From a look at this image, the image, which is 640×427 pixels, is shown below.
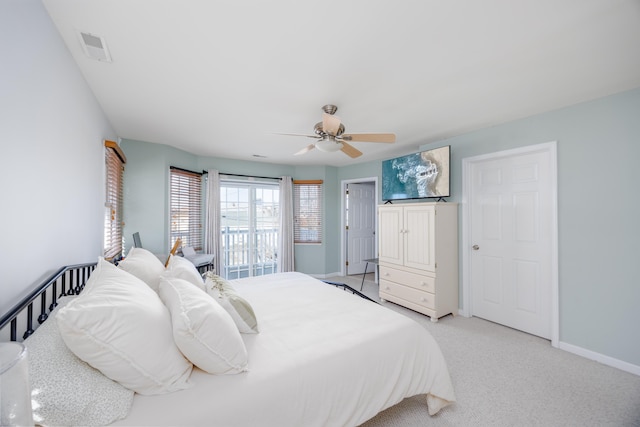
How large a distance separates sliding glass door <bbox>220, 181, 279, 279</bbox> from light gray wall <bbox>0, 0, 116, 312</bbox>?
296cm

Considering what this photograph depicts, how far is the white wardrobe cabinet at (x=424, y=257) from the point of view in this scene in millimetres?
3236

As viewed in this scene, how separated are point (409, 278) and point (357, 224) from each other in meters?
2.31

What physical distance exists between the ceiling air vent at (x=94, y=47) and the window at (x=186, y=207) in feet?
7.80

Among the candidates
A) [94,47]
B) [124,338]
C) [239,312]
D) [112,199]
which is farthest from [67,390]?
[112,199]

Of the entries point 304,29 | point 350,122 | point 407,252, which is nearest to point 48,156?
point 304,29

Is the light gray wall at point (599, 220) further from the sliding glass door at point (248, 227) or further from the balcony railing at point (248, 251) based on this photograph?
the balcony railing at point (248, 251)

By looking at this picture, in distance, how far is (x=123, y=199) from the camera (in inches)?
138

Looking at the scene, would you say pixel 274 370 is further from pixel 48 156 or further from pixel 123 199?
pixel 123 199

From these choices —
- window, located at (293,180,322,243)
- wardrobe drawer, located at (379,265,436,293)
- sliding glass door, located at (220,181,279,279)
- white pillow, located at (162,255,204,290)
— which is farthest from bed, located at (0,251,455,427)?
window, located at (293,180,322,243)

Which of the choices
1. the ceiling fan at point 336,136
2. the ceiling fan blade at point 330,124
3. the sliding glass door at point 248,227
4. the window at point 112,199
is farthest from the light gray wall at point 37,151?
the sliding glass door at point 248,227

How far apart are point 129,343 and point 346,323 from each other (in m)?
1.18

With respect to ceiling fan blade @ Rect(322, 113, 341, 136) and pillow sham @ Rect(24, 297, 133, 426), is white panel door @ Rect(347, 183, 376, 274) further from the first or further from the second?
pillow sham @ Rect(24, 297, 133, 426)

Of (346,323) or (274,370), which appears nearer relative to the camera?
(274,370)

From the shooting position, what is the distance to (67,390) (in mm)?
814
